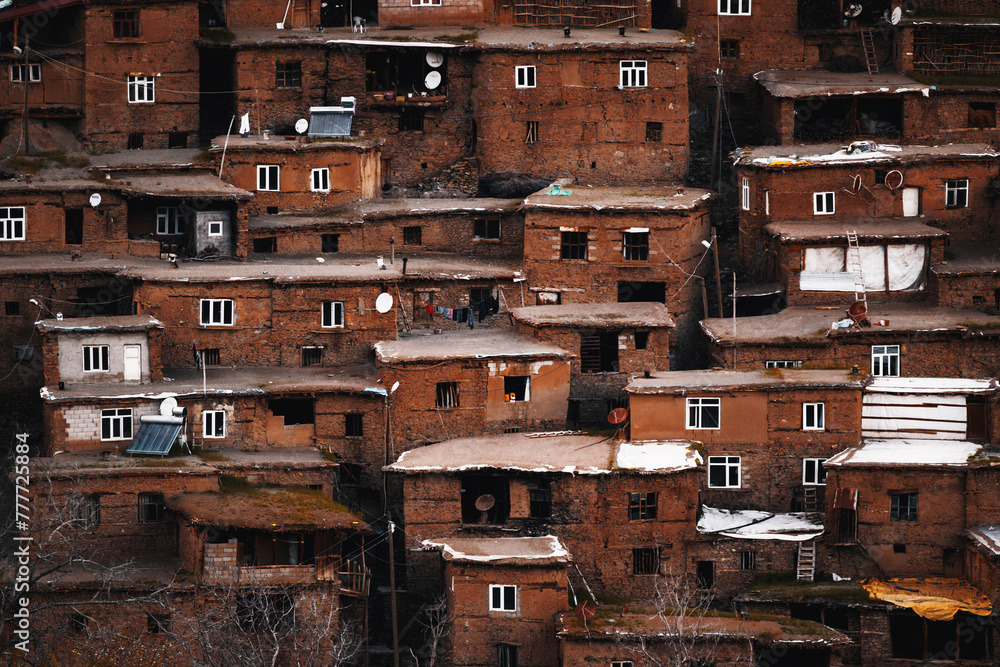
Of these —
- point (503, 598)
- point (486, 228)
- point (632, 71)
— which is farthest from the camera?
point (632, 71)

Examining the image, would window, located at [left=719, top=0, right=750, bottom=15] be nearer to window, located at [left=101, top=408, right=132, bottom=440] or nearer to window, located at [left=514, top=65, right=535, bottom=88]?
window, located at [left=514, top=65, right=535, bottom=88]

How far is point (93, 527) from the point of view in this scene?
6075 centimetres

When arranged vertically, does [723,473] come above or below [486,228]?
below

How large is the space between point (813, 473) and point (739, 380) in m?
3.66

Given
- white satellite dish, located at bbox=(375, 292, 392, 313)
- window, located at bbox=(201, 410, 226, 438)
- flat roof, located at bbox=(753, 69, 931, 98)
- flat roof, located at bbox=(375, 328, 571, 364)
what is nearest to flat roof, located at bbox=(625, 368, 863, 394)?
flat roof, located at bbox=(375, 328, 571, 364)

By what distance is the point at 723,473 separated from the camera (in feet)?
208

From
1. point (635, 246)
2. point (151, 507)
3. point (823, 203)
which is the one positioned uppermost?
point (823, 203)

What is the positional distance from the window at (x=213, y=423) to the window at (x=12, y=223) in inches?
418

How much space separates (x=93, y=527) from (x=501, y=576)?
12289 mm

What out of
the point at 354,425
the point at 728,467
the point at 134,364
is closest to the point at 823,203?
the point at 728,467

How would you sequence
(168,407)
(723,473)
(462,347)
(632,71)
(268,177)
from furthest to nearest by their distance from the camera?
(632,71) < (268,177) < (462,347) < (723,473) < (168,407)

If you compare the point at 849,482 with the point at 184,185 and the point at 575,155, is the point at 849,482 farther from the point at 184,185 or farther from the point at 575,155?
the point at 184,185

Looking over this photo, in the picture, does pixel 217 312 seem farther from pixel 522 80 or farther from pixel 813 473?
pixel 813 473

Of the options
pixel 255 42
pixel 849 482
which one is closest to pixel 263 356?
pixel 255 42
